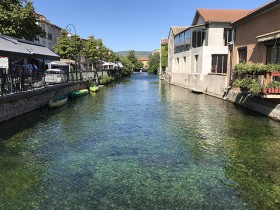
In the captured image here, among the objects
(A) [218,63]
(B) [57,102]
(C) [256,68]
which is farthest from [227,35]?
(B) [57,102]

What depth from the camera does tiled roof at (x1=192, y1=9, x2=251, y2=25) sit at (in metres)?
39.9

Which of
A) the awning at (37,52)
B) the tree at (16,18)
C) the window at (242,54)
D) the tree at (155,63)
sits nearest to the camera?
the awning at (37,52)

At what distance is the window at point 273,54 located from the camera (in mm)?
19373

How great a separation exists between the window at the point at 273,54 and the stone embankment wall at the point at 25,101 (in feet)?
55.9

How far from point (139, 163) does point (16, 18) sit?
20988 mm

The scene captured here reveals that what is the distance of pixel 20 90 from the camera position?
63.6ft

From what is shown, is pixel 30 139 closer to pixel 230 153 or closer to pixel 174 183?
pixel 174 183

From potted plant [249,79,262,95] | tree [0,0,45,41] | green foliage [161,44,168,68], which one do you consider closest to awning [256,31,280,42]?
potted plant [249,79,262,95]

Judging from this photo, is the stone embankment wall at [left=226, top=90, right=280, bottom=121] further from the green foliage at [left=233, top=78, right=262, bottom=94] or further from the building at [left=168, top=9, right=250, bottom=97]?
the building at [left=168, top=9, right=250, bottom=97]

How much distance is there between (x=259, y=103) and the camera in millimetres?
20953

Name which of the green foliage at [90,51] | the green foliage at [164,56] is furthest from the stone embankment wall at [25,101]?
the green foliage at [164,56]

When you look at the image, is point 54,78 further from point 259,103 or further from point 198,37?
point 198,37

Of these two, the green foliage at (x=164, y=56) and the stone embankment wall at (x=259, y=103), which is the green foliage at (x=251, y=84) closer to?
the stone embankment wall at (x=259, y=103)

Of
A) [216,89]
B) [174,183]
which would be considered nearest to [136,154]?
[174,183]
